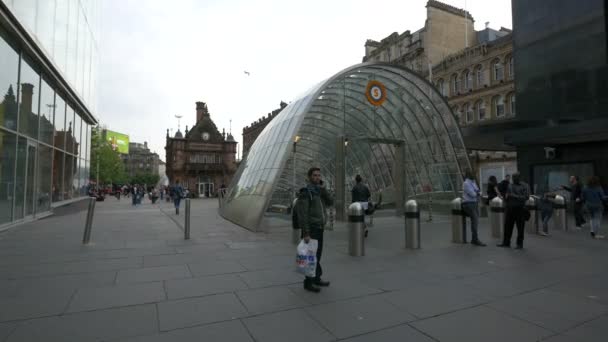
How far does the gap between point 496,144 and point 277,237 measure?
1865 cm

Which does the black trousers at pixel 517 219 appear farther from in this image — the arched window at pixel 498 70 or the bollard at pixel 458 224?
the arched window at pixel 498 70

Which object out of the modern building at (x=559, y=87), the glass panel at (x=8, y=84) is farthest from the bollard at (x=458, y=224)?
the glass panel at (x=8, y=84)

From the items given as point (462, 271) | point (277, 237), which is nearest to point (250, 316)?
point (462, 271)

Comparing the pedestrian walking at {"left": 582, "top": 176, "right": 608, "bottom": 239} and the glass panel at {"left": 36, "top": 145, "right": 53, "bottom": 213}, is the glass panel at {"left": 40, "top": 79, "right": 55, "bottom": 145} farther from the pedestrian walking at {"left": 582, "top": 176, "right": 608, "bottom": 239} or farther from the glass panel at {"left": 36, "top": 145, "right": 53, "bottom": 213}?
the pedestrian walking at {"left": 582, "top": 176, "right": 608, "bottom": 239}

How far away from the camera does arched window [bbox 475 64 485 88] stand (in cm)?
3127

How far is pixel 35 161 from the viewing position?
13.0m

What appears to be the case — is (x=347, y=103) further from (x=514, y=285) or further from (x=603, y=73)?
(x=514, y=285)

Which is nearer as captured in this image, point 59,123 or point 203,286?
point 203,286

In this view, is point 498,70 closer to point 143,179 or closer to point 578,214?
point 578,214

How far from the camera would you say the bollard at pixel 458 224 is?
27.2 ft

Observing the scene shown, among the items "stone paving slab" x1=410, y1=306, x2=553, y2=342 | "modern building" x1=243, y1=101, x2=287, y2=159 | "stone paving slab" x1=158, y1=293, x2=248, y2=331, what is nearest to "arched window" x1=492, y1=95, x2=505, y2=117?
"stone paving slab" x1=410, y1=306, x2=553, y2=342

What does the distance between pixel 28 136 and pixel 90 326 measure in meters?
12.2

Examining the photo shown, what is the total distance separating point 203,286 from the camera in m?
4.80

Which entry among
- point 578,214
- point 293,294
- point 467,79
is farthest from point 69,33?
point 467,79
